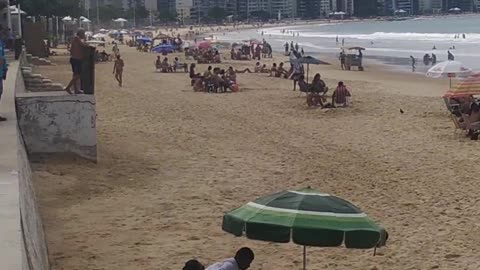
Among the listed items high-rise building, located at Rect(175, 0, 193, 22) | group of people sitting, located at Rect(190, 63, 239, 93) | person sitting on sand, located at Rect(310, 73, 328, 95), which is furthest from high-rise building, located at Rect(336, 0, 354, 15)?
person sitting on sand, located at Rect(310, 73, 328, 95)

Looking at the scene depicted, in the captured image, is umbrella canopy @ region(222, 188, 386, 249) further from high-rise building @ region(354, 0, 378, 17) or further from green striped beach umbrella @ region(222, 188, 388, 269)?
high-rise building @ region(354, 0, 378, 17)

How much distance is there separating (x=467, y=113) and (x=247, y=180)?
5.84m

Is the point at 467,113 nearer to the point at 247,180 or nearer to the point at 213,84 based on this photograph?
the point at 247,180

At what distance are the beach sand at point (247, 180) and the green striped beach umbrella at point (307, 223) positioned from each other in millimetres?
2236

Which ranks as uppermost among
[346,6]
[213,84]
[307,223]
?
[346,6]

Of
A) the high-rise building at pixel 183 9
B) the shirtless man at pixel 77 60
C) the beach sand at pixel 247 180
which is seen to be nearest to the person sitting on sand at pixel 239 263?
the beach sand at pixel 247 180

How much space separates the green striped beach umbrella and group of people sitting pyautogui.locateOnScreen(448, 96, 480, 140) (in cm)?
977

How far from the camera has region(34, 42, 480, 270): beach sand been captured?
750cm

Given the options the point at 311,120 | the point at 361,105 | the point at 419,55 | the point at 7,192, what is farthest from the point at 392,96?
the point at 419,55

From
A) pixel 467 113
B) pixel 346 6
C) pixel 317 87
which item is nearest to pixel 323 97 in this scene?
pixel 317 87

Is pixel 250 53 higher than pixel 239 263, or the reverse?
pixel 250 53

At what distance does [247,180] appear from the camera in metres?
10.9

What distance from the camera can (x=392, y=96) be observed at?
22.6 meters

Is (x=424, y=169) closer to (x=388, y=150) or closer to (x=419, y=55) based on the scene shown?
(x=388, y=150)
